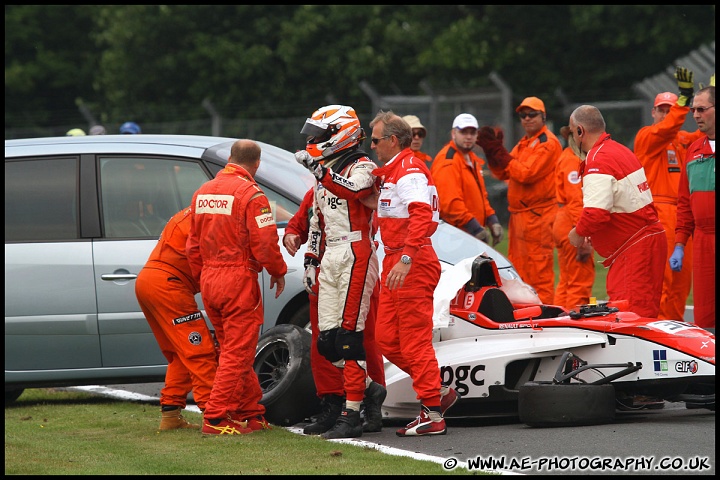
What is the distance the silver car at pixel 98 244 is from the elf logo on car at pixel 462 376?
1.23 meters

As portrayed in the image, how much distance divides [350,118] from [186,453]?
85.9 inches

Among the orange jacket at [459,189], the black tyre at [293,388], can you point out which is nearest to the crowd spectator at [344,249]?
the black tyre at [293,388]

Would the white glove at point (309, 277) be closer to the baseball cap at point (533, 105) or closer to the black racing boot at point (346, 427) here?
the black racing boot at point (346, 427)

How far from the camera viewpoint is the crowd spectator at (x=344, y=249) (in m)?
7.22

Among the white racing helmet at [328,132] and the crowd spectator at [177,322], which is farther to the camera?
the crowd spectator at [177,322]

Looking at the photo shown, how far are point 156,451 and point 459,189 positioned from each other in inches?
196

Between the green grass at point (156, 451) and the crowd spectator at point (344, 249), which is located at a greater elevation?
the crowd spectator at point (344, 249)

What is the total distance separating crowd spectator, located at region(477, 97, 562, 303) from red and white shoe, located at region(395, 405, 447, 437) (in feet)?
14.6

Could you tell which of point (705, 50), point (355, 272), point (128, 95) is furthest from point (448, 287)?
point (128, 95)

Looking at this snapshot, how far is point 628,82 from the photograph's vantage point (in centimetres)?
3048

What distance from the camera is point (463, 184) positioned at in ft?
37.0

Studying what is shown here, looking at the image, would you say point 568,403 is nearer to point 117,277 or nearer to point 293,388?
point 293,388

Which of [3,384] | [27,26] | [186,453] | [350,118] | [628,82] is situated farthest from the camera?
[27,26]

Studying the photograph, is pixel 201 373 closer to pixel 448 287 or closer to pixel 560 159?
pixel 448 287
